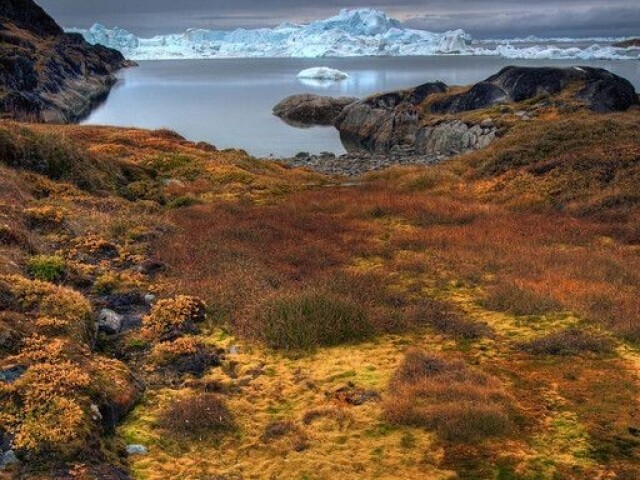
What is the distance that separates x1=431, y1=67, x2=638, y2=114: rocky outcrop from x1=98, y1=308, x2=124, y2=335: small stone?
171ft

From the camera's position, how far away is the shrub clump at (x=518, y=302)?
15.2 metres

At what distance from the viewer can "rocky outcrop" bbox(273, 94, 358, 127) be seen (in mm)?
96062

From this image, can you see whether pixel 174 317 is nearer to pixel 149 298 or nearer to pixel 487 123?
pixel 149 298

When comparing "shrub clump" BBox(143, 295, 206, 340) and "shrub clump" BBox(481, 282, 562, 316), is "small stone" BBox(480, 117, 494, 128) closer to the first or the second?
"shrub clump" BBox(481, 282, 562, 316)

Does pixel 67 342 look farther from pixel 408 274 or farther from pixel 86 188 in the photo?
pixel 86 188

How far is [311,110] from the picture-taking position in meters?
97.8

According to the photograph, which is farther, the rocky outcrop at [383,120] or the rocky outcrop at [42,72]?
the rocky outcrop at [42,72]

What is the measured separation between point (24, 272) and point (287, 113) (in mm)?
87383

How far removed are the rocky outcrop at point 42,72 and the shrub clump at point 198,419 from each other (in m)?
49.5

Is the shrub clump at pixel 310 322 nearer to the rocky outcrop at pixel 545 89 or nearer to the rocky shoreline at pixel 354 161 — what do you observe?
the rocky shoreline at pixel 354 161

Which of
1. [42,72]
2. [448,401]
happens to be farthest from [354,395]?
[42,72]

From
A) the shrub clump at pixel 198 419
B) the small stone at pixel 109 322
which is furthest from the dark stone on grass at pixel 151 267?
the shrub clump at pixel 198 419

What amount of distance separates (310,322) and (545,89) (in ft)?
190

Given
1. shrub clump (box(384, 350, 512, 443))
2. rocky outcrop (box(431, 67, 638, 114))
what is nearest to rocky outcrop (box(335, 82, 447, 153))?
rocky outcrop (box(431, 67, 638, 114))
